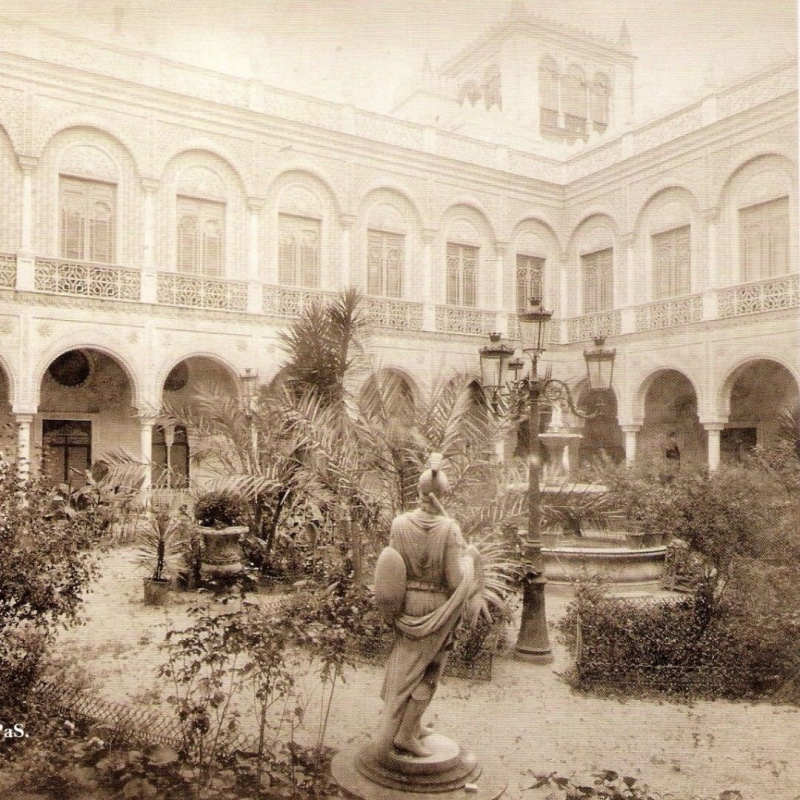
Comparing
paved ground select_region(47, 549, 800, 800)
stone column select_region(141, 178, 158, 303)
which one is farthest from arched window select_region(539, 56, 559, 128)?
paved ground select_region(47, 549, 800, 800)

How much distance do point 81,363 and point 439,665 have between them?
11.3m

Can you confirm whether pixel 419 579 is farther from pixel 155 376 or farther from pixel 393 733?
pixel 155 376

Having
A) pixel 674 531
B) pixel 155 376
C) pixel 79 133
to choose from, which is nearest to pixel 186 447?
pixel 155 376

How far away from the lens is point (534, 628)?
21.0 feet

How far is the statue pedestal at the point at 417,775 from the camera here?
382 centimetres

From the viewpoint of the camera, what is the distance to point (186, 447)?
46.6 feet

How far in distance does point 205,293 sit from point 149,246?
3.82 ft

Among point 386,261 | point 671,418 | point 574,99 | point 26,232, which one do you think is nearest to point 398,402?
point 26,232

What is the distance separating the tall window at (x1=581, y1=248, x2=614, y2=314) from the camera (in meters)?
16.1

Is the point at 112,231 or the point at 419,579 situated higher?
the point at 112,231

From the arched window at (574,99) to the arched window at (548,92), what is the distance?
22 centimetres

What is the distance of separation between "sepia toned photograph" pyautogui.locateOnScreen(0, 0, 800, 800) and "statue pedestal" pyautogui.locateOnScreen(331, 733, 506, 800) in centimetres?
2

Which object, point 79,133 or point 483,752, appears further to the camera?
point 79,133

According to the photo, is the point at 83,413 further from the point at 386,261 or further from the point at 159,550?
the point at 159,550
